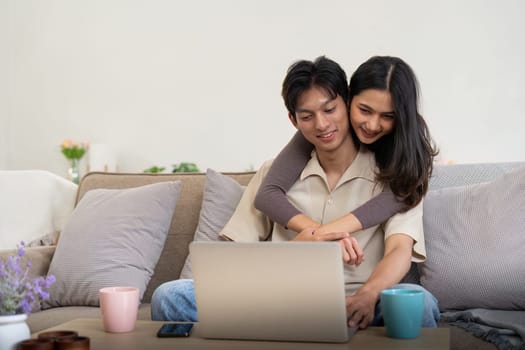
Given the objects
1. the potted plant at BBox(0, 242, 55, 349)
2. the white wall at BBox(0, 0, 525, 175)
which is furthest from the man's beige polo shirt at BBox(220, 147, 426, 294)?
the white wall at BBox(0, 0, 525, 175)

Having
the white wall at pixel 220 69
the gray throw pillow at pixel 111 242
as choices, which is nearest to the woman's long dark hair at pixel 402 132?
the gray throw pillow at pixel 111 242

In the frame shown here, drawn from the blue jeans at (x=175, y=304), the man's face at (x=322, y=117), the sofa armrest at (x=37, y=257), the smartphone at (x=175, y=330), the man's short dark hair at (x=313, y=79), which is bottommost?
the sofa armrest at (x=37, y=257)

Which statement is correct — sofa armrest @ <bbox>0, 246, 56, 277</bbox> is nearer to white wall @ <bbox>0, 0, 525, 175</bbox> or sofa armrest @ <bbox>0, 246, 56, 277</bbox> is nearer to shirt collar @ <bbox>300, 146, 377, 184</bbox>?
shirt collar @ <bbox>300, 146, 377, 184</bbox>

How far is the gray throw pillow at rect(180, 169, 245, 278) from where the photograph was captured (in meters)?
2.35

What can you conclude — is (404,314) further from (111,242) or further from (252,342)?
(111,242)

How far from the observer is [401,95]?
6.17 ft

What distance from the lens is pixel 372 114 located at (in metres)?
1.88

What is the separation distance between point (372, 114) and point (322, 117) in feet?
0.45

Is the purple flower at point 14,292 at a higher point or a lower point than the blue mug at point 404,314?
higher

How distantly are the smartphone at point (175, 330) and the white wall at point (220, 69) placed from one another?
344 centimetres

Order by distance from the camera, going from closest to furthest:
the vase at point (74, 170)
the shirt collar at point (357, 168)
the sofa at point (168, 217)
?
the shirt collar at point (357, 168) < the sofa at point (168, 217) < the vase at point (74, 170)

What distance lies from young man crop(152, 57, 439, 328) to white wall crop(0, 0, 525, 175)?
9.03ft

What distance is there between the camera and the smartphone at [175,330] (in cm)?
140

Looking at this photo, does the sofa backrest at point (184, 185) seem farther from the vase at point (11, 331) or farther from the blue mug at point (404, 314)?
the vase at point (11, 331)
